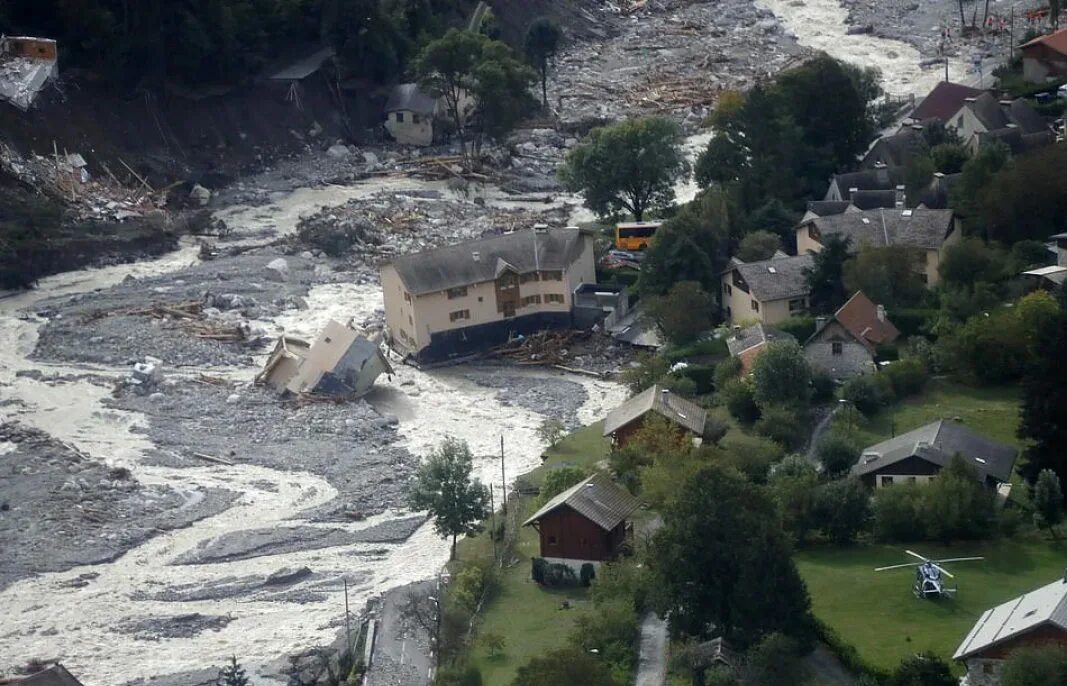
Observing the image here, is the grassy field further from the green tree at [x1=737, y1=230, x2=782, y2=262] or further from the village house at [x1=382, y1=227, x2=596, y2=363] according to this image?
the green tree at [x1=737, y1=230, x2=782, y2=262]

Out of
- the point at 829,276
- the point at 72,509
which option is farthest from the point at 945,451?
the point at 72,509

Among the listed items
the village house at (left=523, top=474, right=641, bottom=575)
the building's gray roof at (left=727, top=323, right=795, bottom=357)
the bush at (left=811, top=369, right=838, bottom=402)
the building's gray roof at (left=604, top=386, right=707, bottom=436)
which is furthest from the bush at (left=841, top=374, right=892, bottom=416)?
the village house at (left=523, top=474, right=641, bottom=575)

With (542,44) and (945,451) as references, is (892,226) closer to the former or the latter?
(945,451)

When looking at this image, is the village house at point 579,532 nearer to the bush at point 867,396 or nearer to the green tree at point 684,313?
the bush at point 867,396

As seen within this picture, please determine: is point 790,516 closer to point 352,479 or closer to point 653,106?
point 352,479

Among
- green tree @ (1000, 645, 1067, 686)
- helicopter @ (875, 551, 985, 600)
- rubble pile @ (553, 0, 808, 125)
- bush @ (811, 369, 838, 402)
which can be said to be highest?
green tree @ (1000, 645, 1067, 686)

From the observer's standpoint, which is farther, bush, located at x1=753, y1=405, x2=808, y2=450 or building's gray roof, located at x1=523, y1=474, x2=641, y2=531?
bush, located at x1=753, y1=405, x2=808, y2=450
